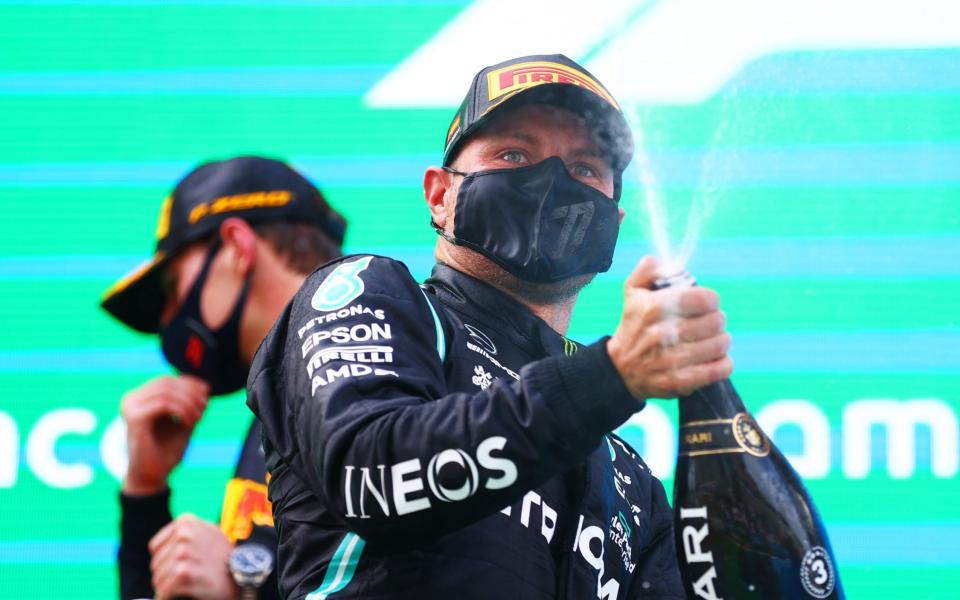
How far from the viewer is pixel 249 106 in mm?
3264

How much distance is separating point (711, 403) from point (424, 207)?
1.97 m

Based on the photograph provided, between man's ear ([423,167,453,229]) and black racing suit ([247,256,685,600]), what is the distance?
0.19 metres

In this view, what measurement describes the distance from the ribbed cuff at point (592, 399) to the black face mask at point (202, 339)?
1.46 m

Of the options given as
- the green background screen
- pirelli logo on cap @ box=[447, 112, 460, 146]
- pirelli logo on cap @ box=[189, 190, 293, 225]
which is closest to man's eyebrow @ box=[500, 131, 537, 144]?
pirelli logo on cap @ box=[447, 112, 460, 146]

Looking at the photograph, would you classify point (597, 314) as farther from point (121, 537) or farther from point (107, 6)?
point (107, 6)

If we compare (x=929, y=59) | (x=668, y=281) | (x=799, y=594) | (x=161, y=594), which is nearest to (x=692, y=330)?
(x=668, y=281)

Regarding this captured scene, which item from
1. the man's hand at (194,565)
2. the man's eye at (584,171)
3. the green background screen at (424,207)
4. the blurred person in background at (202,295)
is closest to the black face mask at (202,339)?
the blurred person in background at (202,295)

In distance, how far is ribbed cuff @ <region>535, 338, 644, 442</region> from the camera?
1.24 m

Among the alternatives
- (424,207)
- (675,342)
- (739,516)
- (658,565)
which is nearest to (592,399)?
(675,342)

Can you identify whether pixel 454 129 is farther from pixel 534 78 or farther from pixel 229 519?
pixel 229 519

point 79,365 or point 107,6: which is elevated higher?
point 107,6

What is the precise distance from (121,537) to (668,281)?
1.69m

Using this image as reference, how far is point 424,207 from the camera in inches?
127

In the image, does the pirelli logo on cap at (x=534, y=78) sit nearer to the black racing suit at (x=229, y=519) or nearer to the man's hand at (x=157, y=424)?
the black racing suit at (x=229, y=519)
